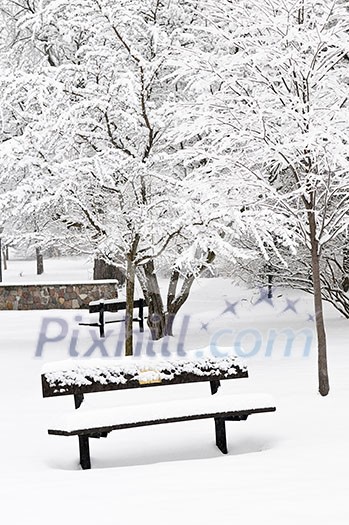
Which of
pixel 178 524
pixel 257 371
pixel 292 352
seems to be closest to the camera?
pixel 178 524

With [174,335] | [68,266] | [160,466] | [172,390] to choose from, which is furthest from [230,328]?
[68,266]

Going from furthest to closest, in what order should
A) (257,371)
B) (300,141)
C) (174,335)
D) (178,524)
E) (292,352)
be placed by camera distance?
1. (174,335)
2. (292,352)
3. (257,371)
4. (300,141)
5. (178,524)

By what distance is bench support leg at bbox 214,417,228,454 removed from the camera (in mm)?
7227

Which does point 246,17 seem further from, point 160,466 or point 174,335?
point 174,335

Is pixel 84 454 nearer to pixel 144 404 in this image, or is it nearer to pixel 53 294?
pixel 144 404

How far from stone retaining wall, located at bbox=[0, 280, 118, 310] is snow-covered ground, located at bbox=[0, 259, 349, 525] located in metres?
8.58

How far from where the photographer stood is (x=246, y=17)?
8.95m

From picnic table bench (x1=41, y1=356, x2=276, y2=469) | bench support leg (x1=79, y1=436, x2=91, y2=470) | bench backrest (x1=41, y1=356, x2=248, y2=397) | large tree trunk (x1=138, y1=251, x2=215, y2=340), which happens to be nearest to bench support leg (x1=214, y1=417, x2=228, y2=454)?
picnic table bench (x1=41, y1=356, x2=276, y2=469)

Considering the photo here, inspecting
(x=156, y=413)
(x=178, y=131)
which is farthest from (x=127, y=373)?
(x=178, y=131)

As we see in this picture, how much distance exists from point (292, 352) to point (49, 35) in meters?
6.30

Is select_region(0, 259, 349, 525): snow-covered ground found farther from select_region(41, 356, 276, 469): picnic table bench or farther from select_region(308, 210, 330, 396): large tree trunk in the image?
select_region(41, 356, 276, 469): picnic table bench

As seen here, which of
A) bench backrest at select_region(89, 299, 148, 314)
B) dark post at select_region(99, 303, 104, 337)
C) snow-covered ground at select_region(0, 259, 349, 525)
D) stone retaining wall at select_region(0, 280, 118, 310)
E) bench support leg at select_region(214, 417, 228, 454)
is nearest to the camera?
→ snow-covered ground at select_region(0, 259, 349, 525)

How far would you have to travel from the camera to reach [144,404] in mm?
7344

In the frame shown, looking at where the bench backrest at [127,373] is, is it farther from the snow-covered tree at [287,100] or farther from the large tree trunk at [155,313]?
the large tree trunk at [155,313]
